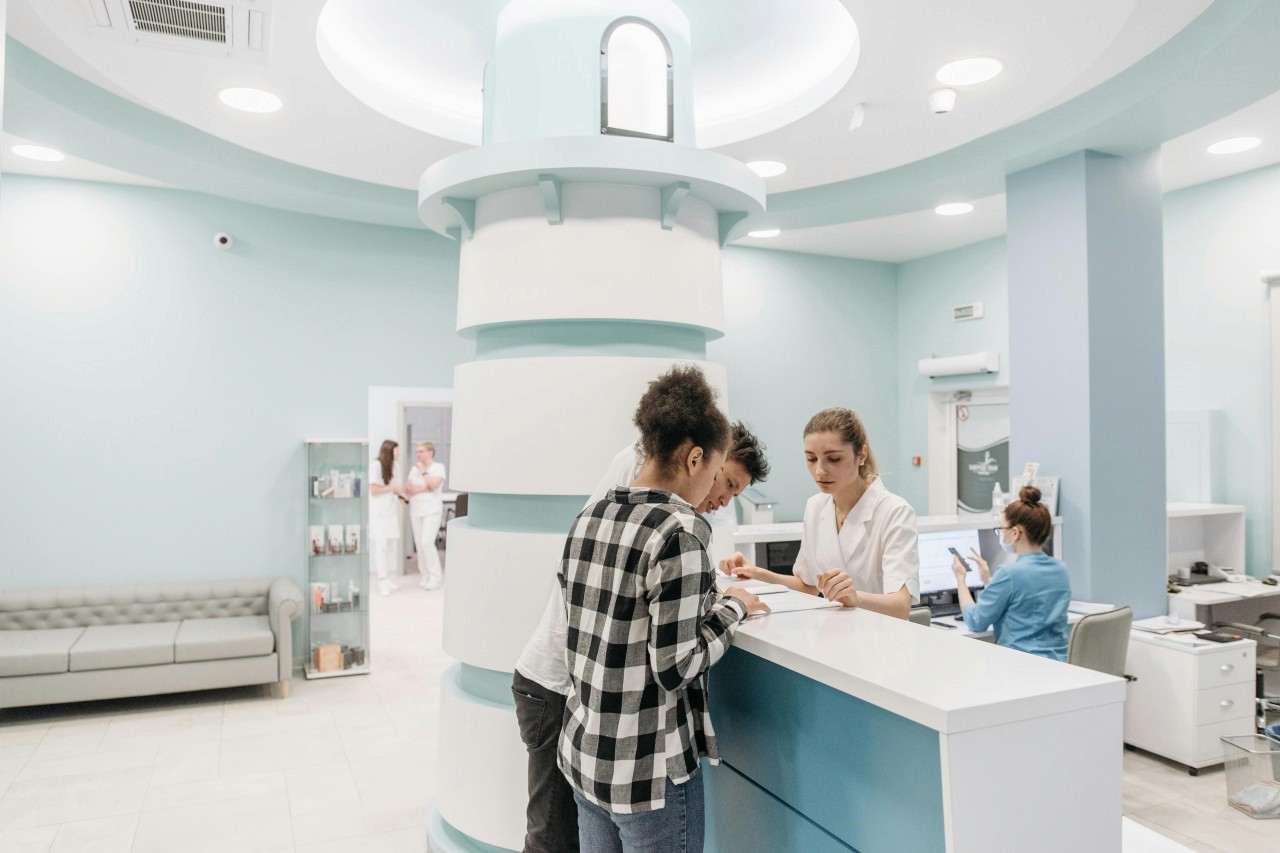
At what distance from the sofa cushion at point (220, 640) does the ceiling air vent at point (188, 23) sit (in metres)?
3.49

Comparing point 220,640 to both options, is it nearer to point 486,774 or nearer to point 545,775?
point 486,774

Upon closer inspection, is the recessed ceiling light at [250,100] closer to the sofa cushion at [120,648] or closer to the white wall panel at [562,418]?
the white wall panel at [562,418]

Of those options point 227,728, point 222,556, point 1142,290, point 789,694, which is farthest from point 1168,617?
point 222,556

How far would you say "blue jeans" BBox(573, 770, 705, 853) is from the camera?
5.59 ft

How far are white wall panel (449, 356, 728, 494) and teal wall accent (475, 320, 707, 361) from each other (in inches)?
4.0

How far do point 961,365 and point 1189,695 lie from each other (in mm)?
3788

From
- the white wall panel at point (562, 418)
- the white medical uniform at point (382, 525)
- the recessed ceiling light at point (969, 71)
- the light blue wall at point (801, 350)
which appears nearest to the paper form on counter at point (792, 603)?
the white wall panel at point (562, 418)

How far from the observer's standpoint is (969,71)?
362cm

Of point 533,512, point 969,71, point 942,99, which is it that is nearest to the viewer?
point 533,512

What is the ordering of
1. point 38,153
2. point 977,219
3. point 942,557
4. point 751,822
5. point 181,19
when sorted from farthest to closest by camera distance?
point 977,219, point 38,153, point 942,557, point 181,19, point 751,822

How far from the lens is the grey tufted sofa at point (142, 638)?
4.88 metres

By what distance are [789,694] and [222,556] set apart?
17.0 feet

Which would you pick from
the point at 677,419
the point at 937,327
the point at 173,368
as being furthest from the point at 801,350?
the point at 677,419

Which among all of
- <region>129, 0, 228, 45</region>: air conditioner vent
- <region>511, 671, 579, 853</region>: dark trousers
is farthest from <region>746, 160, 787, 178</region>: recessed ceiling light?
<region>511, 671, 579, 853</region>: dark trousers
